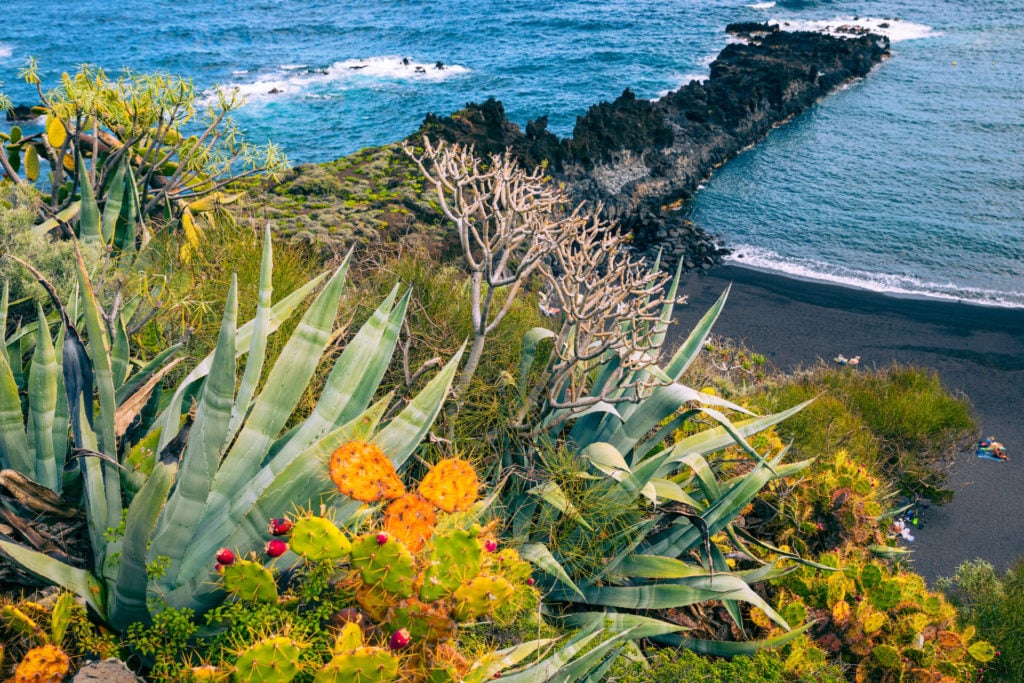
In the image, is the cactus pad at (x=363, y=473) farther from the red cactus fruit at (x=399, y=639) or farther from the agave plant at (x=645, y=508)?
the agave plant at (x=645, y=508)

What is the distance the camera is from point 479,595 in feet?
7.66

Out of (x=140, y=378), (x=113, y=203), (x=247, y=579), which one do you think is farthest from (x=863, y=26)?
(x=247, y=579)

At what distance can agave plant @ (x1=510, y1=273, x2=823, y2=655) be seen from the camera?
13.1 feet

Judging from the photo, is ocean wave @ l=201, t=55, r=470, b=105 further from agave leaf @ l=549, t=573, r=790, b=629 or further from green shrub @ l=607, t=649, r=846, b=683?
green shrub @ l=607, t=649, r=846, b=683

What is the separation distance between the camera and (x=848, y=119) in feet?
84.4

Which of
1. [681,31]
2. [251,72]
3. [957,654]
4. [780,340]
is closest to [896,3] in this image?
[681,31]

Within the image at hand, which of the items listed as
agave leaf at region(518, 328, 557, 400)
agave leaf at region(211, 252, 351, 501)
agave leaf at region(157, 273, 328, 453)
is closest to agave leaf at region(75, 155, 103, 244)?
agave leaf at region(157, 273, 328, 453)

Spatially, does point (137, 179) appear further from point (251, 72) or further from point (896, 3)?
point (896, 3)

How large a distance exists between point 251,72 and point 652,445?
30.4 m

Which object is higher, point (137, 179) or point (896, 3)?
point (896, 3)

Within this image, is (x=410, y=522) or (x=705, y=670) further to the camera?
(x=705, y=670)

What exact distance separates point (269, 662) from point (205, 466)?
760 millimetres

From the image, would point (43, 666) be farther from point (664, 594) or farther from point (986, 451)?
point (986, 451)

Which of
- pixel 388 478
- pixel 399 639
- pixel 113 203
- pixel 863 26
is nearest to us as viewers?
pixel 399 639
